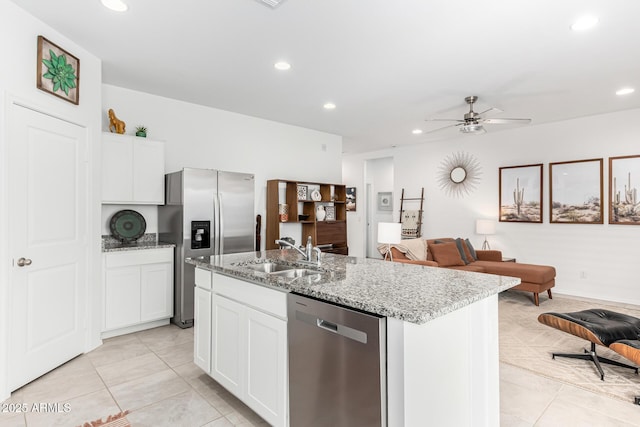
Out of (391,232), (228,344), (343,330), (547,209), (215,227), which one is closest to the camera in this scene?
(343,330)

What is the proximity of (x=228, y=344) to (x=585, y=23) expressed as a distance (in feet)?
11.2

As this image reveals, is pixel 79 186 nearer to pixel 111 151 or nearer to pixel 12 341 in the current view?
pixel 111 151

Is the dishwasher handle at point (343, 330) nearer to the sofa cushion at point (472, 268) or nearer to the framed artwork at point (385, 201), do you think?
the sofa cushion at point (472, 268)

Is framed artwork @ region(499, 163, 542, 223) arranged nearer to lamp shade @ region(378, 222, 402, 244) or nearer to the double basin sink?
lamp shade @ region(378, 222, 402, 244)

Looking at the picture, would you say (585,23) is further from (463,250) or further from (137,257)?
(137,257)

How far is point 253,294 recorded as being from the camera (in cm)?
201

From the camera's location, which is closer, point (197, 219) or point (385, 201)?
point (197, 219)

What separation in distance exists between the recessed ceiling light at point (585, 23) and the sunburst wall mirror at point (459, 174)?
3.79m

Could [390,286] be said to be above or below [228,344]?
above

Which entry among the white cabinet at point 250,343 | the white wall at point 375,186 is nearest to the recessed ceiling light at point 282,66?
the white cabinet at point 250,343

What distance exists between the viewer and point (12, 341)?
2.41 metres

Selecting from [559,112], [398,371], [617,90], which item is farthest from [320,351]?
[559,112]

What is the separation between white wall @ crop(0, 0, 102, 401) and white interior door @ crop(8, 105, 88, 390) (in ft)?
0.18

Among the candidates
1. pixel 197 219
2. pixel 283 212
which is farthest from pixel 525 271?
pixel 197 219
